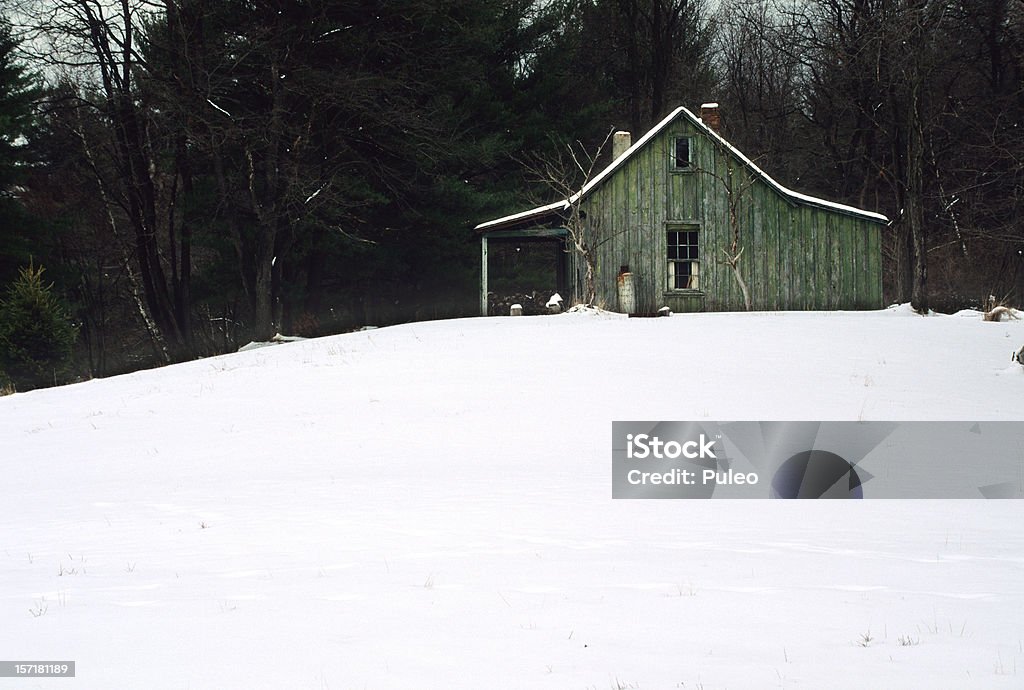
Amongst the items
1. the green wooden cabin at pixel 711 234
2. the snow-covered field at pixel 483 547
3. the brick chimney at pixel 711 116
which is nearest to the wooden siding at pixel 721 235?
the green wooden cabin at pixel 711 234

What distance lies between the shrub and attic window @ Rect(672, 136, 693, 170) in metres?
17.1

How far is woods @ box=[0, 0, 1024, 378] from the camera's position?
31438 mm

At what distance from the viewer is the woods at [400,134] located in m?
31.4

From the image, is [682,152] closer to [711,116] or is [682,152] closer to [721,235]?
[721,235]

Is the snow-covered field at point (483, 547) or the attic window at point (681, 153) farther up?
the attic window at point (681, 153)

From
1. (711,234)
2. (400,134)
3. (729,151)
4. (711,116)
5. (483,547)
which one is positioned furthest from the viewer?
(400,134)

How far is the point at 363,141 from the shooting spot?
115 feet

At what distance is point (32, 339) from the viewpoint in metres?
28.1

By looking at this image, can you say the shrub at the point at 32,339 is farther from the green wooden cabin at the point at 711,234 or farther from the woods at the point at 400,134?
the green wooden cabin at the point at 711,234

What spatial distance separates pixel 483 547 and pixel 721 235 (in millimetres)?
24065

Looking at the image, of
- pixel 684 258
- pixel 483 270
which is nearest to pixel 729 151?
pixel 684 258

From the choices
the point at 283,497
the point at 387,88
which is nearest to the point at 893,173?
the point at 387,88

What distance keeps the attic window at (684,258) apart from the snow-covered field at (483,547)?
12697 millimetres

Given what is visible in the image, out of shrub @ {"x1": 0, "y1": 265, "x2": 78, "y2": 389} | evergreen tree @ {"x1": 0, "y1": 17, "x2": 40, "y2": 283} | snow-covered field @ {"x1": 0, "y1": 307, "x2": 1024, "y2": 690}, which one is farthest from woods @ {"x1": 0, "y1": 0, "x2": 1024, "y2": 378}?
snow-covered field @ {"x1": 0, "y1": 307, "x2": 1024, "y2": 690}
